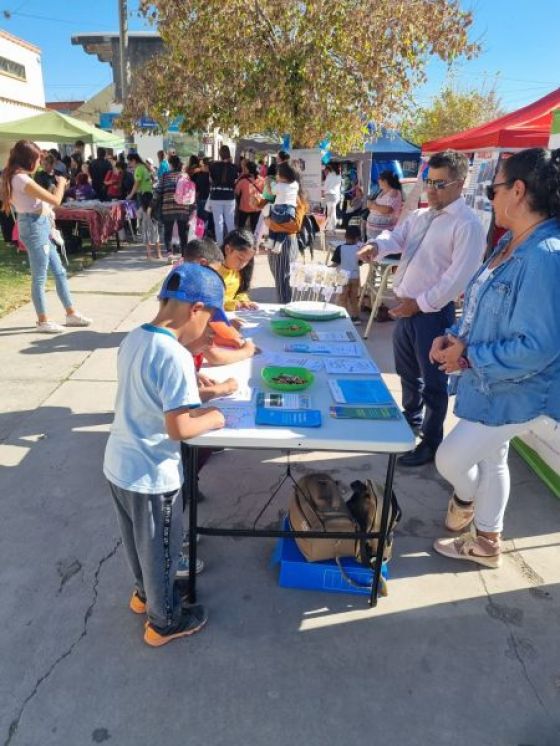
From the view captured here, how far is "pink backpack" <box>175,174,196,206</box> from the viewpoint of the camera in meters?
8.72

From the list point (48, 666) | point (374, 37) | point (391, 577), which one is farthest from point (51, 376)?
point (374, 37)

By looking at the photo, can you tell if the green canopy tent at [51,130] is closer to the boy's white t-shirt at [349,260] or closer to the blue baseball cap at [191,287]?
the boy's white t-shirt at [349,260]

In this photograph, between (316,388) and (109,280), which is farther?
(109,280)

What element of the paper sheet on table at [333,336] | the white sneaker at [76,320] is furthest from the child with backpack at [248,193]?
the paper sheet on table at [333,336]

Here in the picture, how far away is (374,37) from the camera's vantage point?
28.0 ft

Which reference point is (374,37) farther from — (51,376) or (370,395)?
(370,395)

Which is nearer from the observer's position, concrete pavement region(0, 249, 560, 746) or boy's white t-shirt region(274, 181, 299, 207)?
concrete pavement region(0, 249, 560, 746)

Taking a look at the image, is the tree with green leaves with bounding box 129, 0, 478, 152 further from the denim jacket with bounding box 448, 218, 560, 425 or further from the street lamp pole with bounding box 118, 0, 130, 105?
the denim jacket with bounding box 448, 218, 560, 425

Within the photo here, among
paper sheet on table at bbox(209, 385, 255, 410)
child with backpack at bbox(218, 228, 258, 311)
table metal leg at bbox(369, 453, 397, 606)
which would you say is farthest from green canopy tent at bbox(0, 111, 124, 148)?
table metal leg at bbox(369, 453, 397, 606)

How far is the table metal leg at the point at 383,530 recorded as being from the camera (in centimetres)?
208

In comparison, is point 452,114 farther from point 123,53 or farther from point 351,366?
point 351,366

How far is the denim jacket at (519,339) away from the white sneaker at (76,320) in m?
4.71

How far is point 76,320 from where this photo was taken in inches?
234

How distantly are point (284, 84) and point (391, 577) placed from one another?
8326 millimetres
